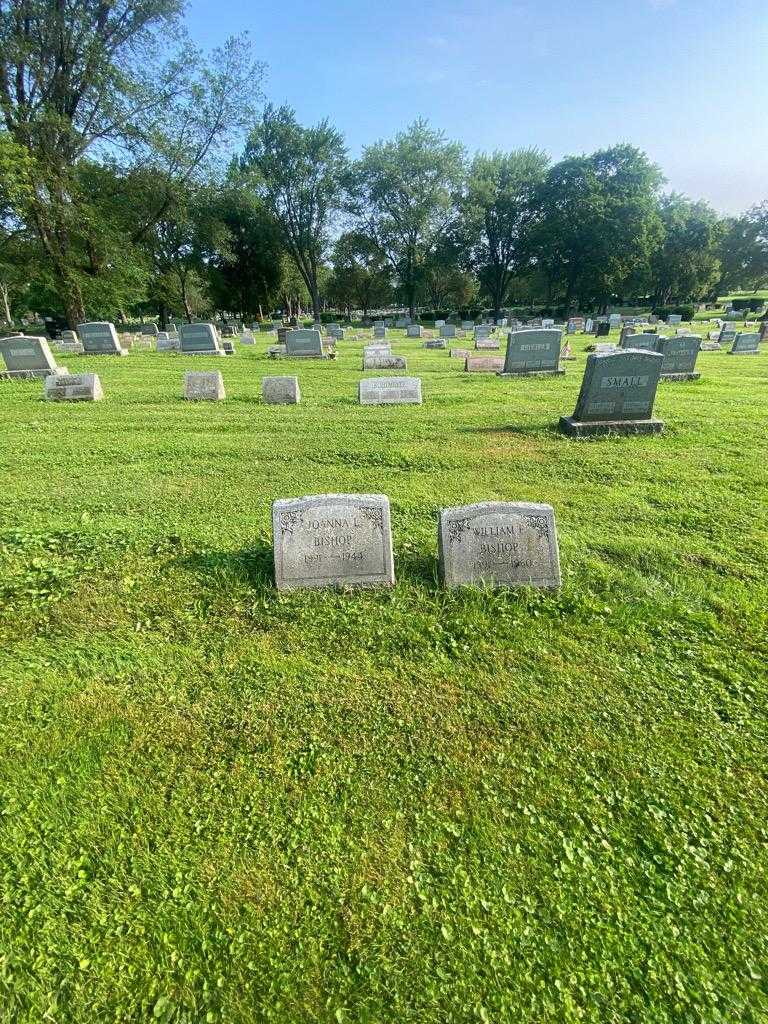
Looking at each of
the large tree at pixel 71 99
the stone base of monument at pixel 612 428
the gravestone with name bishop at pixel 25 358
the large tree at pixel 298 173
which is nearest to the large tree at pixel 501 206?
the large tree at pixel 298 173

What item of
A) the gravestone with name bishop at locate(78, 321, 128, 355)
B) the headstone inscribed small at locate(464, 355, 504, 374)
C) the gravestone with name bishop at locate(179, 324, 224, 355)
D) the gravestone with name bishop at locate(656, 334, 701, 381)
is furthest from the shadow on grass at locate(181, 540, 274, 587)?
the gravestone with name bishop at locate(78, 321, 128, 355)

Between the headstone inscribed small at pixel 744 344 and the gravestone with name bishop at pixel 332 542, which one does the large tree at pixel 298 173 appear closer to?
the headstone inscribed small at pixel 744 344

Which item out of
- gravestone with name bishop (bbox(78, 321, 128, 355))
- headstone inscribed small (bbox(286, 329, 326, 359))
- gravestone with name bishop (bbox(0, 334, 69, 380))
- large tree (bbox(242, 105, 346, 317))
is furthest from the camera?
large tree (bbox(242, 105, 346, 317))

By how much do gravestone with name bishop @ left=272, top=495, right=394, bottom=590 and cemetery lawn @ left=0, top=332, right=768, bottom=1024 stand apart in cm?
14

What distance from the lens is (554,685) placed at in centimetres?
246

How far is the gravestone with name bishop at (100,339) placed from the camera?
17.5 metres

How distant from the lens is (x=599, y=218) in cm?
4212

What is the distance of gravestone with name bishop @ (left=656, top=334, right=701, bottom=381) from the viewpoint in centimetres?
1143

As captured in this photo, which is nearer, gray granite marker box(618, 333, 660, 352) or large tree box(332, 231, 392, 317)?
gray granite marker box(618, 333, 660, 352)

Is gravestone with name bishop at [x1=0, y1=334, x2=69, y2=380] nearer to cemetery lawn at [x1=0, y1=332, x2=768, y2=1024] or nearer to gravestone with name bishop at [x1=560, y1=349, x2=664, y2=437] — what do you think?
cemetery lawn at [x1=0, y1=332, x2=768, y2=1024]

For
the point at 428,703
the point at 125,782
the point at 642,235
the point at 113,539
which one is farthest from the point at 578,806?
the point at 642,235

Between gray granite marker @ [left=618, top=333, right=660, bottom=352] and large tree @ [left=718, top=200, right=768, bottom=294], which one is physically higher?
large tree @ [left=718, top=200, right=768, bottom=294]

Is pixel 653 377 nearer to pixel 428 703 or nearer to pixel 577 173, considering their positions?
pixel 428 703

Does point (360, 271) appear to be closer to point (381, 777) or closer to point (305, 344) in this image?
point (305, 344)
